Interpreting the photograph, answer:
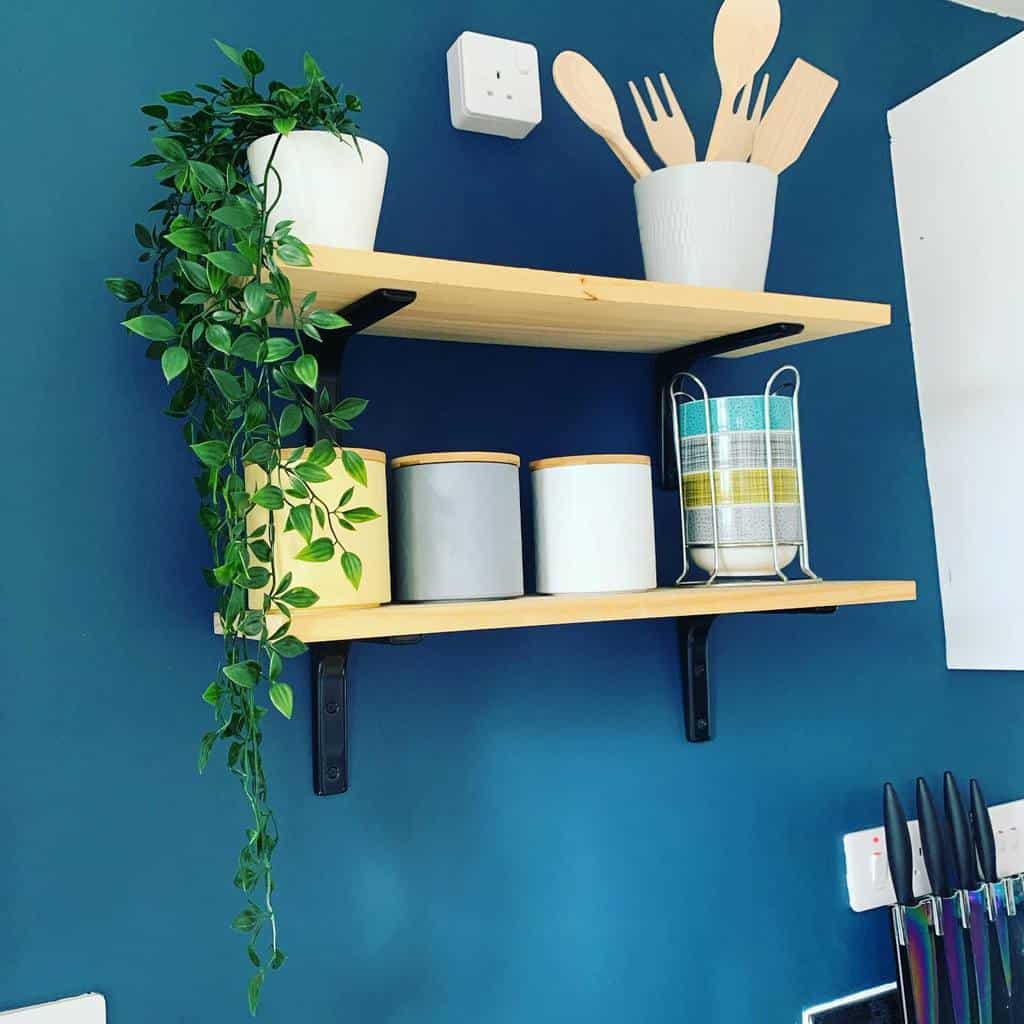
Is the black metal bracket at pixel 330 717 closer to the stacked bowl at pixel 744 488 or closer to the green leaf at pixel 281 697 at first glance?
the green leaf at pixel 281 697

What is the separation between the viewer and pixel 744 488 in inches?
42.2

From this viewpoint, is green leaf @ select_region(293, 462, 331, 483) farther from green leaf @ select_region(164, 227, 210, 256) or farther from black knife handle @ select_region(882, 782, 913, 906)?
black knife handle @ select_region(882, 782, 913, 906)

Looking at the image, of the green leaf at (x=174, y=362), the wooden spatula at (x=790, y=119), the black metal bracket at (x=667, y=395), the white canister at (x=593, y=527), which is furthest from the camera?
the black metal bracket at (x=667, y=395)

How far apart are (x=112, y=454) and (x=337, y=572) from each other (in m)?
0.26

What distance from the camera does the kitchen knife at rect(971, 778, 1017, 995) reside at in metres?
1.33

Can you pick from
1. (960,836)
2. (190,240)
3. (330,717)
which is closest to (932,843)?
(960,836)

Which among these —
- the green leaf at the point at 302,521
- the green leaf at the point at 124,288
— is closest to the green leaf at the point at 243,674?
the green leaf at the point at 302,521

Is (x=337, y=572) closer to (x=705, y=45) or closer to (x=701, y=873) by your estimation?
(x=701, y=873)

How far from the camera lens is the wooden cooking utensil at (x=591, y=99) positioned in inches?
41.7

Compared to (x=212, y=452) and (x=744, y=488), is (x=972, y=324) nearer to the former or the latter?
(x=744, y=488)

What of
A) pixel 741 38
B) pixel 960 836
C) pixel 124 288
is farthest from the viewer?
pixel 960 836

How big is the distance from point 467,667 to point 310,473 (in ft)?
1.23

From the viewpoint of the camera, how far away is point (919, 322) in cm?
144

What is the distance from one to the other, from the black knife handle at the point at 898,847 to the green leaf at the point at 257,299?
955mm
